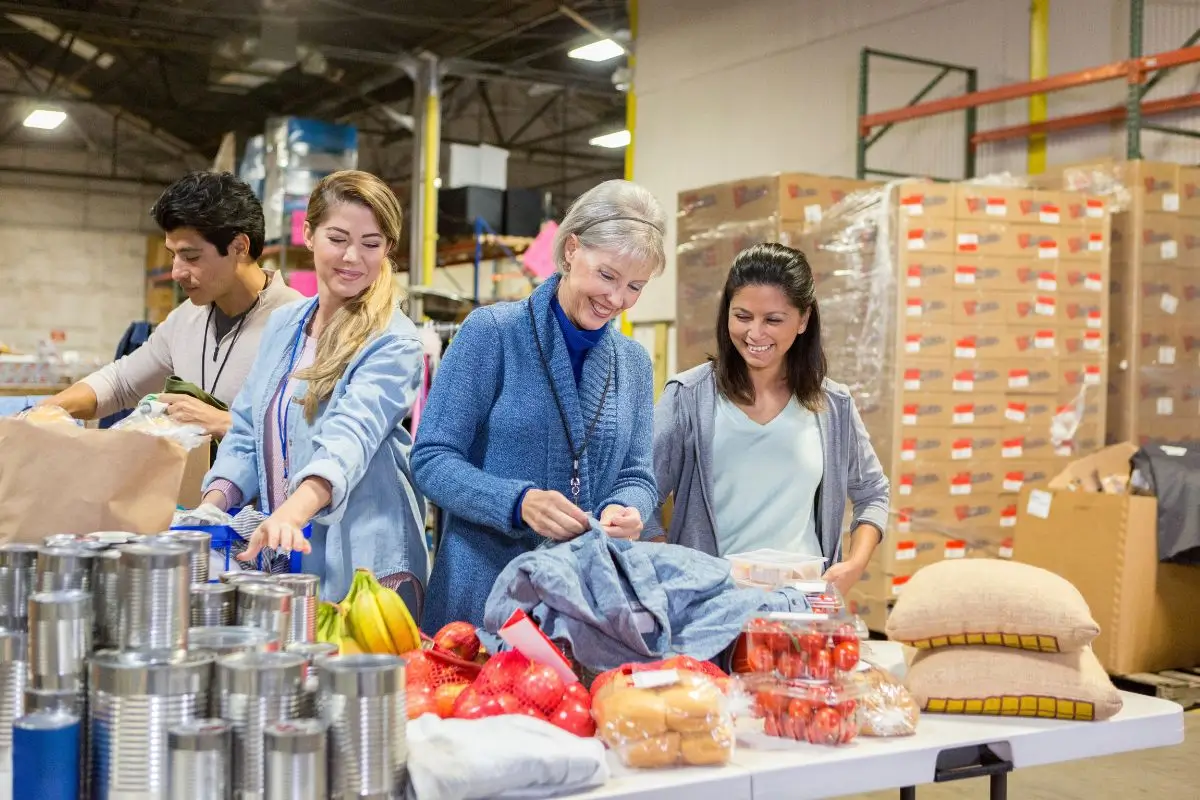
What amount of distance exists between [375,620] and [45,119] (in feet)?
56.7

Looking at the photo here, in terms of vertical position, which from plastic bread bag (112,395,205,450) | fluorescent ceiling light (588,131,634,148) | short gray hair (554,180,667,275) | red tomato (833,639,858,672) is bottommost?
red tomato (833,639,858,672)

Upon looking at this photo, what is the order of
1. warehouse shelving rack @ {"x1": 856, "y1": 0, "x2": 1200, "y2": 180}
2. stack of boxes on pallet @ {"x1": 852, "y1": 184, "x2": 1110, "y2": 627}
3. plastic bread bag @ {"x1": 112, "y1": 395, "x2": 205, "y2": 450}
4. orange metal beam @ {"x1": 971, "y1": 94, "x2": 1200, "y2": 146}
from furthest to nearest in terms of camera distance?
orange metal beam @ {"x1": 971, "y1": 94, "x2": 1200, "y2": 146} → warehouse shelving rack @ {"x1": 856, "y1": 0, "x2": 1200, "y2": 180} → stack of boxes on pallet @ {"x1": 852, "y1": 184, "x2": 1110, "y2": 627} → plastic bread bag @ {"x1": 112, "y1": 395, "x2": 205, "y2": 450}

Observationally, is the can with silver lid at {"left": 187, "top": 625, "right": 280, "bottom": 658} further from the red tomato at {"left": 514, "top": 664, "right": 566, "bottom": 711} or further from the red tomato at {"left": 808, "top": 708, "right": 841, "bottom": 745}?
the red tomato at {"left": 808, "top": 708, "right": 841, "bottom": 745}

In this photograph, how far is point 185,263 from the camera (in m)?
2.88

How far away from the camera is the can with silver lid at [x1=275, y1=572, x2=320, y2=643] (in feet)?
4.98

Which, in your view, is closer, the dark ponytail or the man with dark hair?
the dark ponytail

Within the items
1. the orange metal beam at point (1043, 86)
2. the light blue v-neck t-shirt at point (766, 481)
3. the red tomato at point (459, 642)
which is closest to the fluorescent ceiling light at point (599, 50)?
the orange metal beam at point (1043, 86)

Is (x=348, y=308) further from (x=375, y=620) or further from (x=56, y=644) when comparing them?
(x=56, y=644)

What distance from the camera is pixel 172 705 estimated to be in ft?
3.97

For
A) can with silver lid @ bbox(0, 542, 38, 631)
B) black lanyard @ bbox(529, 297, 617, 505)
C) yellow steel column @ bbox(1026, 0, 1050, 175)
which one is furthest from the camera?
yellow steel column @ bbox(1026, 0, 1050, 175)

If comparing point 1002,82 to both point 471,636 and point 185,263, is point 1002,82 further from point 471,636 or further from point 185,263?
point 471,636

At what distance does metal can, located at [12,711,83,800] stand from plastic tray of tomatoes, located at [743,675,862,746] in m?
0.87

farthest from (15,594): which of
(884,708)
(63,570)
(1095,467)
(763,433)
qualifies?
(1095,467)

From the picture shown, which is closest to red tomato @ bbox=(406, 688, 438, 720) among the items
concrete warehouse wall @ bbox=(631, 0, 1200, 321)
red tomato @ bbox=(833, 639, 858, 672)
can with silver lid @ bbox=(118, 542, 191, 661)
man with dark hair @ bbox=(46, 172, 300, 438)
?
can with silver lid @ bbox=(118, 542, 191, 661)
